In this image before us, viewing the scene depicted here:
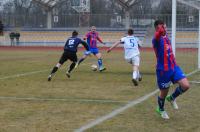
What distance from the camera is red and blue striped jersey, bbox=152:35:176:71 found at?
9.82m

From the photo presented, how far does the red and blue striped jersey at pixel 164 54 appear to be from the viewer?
982 centimetres

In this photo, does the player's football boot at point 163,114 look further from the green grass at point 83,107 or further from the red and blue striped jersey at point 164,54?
the red and blue striped jersey at point 164,54

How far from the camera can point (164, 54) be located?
9852mm

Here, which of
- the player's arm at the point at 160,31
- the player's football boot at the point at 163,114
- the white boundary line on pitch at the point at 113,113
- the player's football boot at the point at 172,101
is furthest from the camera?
the player's football boot at the point at 172,101

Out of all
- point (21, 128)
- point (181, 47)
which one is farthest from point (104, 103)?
point (181, 47)

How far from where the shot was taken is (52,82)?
1669 cm

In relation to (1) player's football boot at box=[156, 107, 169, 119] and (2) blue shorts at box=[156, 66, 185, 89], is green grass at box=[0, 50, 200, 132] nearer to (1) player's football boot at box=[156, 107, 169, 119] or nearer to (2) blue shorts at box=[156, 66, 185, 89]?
(1) player's football boot at box=[156, 107, 169, 119]

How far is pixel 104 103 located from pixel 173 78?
260cm

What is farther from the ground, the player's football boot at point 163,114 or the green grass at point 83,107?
the player's football boot at point 163,114

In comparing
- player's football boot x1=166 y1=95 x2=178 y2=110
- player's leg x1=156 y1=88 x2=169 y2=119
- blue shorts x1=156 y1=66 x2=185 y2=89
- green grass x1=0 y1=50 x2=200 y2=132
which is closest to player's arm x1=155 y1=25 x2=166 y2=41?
blue shorts x1=156 y1=66 x2=185 y2=89

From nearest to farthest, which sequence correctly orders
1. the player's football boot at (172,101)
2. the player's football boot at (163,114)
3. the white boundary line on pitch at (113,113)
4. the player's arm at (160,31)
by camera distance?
the white boundary line on pitch at (113,113) < the player's arm at (160,31) < the player's football boot at (163,114) < the player's football boot at (172,101)

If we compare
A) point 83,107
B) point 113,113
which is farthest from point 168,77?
point 83,107

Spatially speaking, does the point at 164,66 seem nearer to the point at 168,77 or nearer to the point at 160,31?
the point at 168,77

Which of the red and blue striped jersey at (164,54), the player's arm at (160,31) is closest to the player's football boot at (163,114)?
the red and blue striped jersey at (164,54)
